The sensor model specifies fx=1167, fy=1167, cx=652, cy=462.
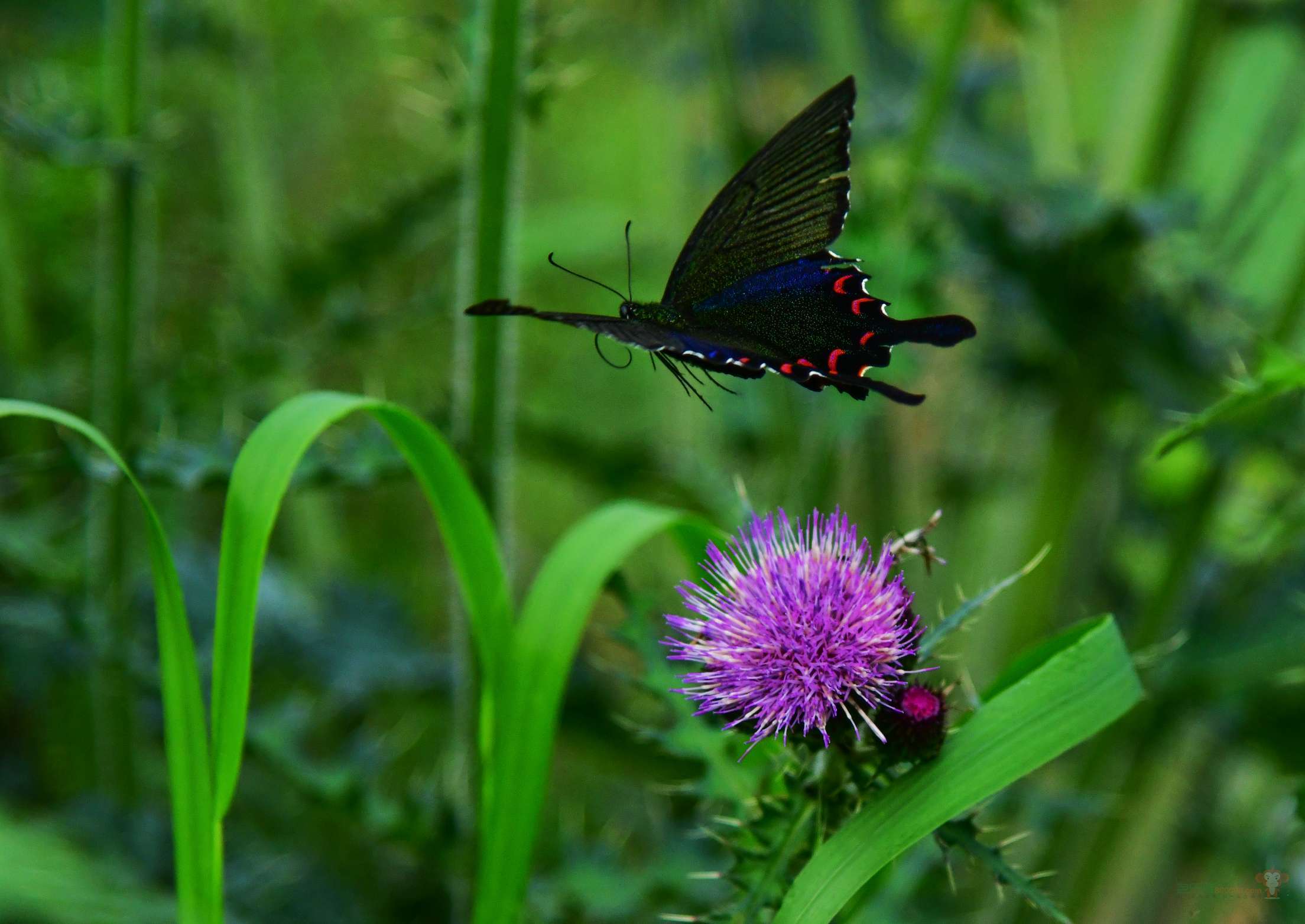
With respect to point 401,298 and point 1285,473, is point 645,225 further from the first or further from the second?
point 1285,473

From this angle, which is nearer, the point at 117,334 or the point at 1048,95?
the point at 117,334

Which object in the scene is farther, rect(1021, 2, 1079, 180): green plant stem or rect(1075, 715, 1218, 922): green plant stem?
rect(1075, 715, 1218, 922): green plant stem

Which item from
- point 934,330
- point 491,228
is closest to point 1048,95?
point 491,228

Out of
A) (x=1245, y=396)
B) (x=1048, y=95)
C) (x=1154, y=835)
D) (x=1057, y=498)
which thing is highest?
(x=1048, y=95)

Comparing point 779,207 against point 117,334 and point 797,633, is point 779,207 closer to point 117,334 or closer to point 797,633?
point 797,633

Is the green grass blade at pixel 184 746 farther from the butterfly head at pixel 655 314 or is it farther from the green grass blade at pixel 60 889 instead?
the butterfly head at pixel 655 314

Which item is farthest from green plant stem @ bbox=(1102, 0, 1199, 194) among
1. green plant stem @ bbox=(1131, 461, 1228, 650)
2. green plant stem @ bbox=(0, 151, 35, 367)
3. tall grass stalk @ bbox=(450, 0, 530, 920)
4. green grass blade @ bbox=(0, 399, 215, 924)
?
green plant stem @ bbox=(0, 151, 35, 367)

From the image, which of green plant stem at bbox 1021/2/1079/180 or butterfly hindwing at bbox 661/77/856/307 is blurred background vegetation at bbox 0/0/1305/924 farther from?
butterfly hindwing at bbox 661/77/856/307
